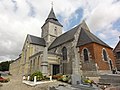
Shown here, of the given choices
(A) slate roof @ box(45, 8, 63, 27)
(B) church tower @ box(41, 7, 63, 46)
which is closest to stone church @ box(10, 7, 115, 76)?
(B) church tower @ box(41, 7, 63, 46)

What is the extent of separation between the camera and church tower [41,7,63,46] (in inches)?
1304

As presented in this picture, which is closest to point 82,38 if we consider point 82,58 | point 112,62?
point 82,58

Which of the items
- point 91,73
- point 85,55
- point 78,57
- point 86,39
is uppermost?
point 86,39

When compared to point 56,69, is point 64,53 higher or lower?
higher

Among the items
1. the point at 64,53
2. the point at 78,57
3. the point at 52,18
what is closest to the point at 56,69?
the point at 64,53

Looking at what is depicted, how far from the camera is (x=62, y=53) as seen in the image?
23.7m

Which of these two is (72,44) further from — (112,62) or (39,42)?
(39,42)

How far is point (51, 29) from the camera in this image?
3419 centimetres

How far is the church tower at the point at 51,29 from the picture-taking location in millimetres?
33116

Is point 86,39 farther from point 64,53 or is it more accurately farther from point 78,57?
point 64,53

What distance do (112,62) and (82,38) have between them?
6.72m

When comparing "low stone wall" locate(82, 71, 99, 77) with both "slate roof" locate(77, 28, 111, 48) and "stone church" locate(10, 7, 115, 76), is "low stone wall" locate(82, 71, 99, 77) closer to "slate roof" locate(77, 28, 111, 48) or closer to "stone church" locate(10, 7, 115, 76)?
"stone church" locate(10, 7, 115, 76)

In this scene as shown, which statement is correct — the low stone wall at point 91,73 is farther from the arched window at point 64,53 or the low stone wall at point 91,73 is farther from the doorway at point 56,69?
the doorway at point 56,69

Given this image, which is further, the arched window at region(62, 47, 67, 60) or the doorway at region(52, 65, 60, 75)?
the arched window at region(62, 47, 67, 60)
